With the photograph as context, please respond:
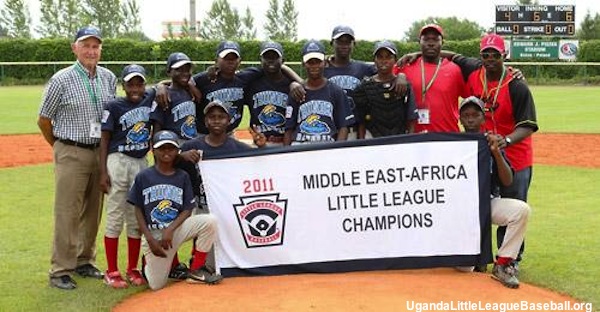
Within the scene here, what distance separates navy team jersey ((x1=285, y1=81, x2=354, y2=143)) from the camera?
22.6 ft

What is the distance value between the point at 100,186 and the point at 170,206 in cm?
76

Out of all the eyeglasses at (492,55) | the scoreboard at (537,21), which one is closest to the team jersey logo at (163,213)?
the eyeglasses at (492,55)

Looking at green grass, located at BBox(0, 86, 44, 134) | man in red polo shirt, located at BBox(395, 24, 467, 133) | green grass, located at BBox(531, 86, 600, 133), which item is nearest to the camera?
man in red polo shirt, located at BBox(395, 24, 467, 133)

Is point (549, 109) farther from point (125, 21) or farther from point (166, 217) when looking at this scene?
point (125, 21)

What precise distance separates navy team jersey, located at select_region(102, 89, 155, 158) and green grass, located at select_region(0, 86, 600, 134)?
45.2 feet

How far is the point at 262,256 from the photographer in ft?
21.7

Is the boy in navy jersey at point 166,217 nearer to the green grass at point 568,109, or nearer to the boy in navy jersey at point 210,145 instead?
the boy in navy jersey at point 210,145

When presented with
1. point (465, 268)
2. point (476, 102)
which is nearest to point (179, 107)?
point (476, 102)

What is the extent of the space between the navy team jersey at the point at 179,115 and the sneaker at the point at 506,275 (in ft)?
9.73

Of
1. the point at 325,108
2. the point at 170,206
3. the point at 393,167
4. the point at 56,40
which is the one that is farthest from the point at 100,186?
the point at 56,40

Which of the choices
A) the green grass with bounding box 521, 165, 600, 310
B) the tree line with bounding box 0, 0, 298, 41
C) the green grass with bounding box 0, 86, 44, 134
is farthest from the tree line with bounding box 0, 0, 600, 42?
the green grass with bounding box 521, 165, 600, 310

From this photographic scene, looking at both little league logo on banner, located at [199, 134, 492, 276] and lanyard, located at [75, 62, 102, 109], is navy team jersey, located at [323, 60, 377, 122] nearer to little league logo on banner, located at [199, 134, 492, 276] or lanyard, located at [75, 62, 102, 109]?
little league logo on banner, located at [199, 134, 492, 276]

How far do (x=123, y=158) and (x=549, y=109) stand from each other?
20851mm

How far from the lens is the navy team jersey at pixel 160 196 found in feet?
20.7
